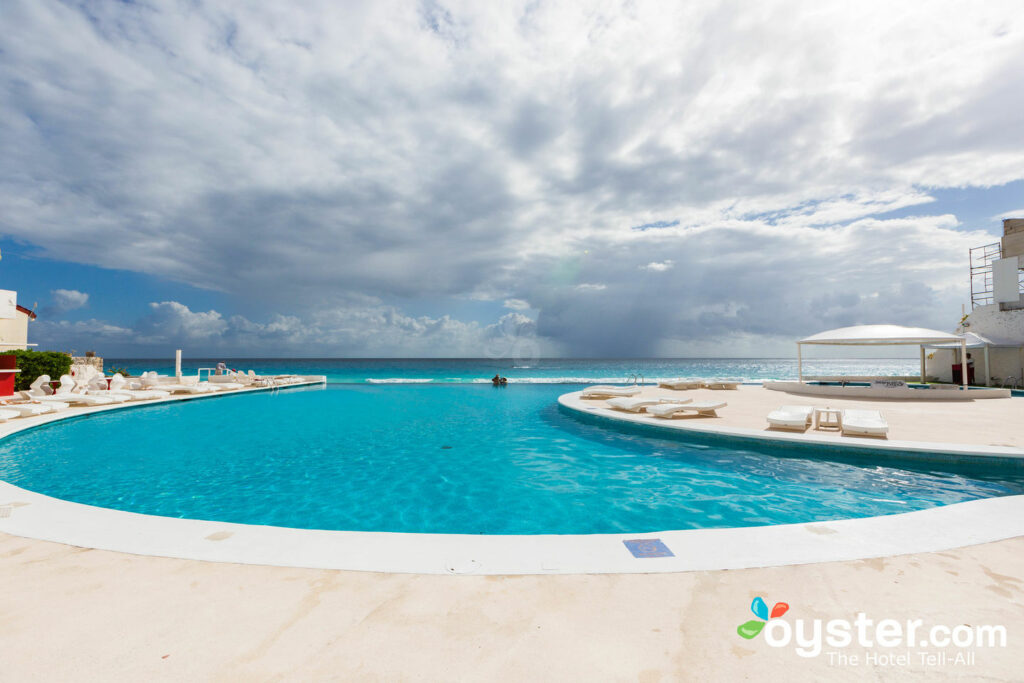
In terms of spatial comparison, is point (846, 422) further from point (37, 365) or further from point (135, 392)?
point (37, 365)

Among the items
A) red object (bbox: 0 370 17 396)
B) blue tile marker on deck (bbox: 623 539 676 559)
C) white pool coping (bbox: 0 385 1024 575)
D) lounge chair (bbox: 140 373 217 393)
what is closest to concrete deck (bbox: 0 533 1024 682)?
white pool coping (bbox: 0 385 1024 575)

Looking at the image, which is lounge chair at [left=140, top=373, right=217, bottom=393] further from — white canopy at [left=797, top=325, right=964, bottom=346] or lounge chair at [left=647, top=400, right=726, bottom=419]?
white canopy at [left=797, top=325, right=964, bottom=346]

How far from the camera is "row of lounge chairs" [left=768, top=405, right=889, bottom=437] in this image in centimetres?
820

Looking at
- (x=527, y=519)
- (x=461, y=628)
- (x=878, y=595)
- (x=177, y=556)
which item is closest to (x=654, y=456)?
(x=527, y=519)

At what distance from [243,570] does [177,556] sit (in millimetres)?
683

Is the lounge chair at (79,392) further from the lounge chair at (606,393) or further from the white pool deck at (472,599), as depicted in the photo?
the lounge chair at (606,393)

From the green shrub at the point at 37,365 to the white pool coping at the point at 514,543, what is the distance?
1792 centimetres

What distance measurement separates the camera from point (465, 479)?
6965 mm

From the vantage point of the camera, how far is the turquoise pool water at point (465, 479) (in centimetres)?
530

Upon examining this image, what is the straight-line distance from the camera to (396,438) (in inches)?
414

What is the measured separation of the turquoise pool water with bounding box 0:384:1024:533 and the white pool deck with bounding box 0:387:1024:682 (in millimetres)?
1485

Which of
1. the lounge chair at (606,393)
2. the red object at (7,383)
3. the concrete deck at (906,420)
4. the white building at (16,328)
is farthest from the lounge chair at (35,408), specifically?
the lounge chair at (606,393)

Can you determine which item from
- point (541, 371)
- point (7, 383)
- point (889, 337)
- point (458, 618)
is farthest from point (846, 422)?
point (541, 371)

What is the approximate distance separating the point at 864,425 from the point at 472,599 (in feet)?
29.5
